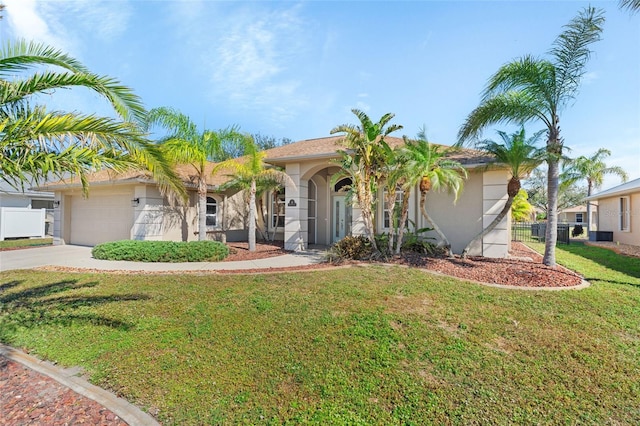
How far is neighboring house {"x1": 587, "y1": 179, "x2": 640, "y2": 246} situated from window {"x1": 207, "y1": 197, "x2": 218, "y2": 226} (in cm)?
2141

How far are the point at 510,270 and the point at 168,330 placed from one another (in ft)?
28.7

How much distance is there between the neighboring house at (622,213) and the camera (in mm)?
17092

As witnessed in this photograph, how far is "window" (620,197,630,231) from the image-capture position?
18.4 metres

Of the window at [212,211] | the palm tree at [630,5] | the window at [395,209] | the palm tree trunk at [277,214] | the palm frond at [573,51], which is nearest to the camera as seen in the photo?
the palm tree at [630,5]

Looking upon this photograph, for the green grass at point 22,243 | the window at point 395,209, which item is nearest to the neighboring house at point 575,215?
the window at point 395,209

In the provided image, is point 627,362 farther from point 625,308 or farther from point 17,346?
point 17,346

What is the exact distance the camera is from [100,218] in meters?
16.2

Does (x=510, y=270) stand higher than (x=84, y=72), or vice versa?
(x=84, y=72)

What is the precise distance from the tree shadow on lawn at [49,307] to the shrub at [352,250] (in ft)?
19.6

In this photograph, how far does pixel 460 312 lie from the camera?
5.79 meters

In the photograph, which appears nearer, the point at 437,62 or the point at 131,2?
the point at 131,2

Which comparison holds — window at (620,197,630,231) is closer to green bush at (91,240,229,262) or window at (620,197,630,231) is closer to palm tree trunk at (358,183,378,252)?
palm tree trunk at (358,183,378,252)

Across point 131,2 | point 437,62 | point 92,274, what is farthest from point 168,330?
point 437,62

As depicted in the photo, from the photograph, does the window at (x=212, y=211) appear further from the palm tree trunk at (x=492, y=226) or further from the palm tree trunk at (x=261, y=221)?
the palm tree trunk at (x=492, y=226)
